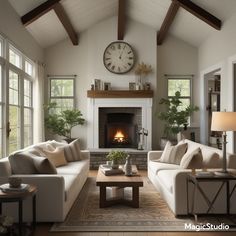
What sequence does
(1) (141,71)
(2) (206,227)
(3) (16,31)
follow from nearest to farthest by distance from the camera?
(2) (206,227) < (3) (16,31) < (1) (141,71)

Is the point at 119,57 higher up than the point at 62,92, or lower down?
higher up

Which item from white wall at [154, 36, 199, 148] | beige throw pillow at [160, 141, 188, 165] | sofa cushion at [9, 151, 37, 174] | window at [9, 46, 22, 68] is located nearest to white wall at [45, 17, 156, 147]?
white wall at [154, 36, 199, 148]

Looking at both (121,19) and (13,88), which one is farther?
(121,19)

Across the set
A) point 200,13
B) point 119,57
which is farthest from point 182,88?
point 200,13

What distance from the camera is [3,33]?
17.1 ft

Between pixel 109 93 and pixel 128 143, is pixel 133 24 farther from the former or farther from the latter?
pixel 128 143

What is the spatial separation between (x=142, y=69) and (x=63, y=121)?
2.49 m

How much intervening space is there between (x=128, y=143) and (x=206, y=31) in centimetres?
354

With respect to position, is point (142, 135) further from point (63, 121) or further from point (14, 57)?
point (14, 57)

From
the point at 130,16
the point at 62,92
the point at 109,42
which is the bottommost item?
the point at 62,92

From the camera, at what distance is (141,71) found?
8.49 metres

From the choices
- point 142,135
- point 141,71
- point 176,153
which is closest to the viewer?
point 176,153

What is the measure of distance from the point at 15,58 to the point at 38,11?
3.35ft

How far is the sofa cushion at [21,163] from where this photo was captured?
400 centimetres
